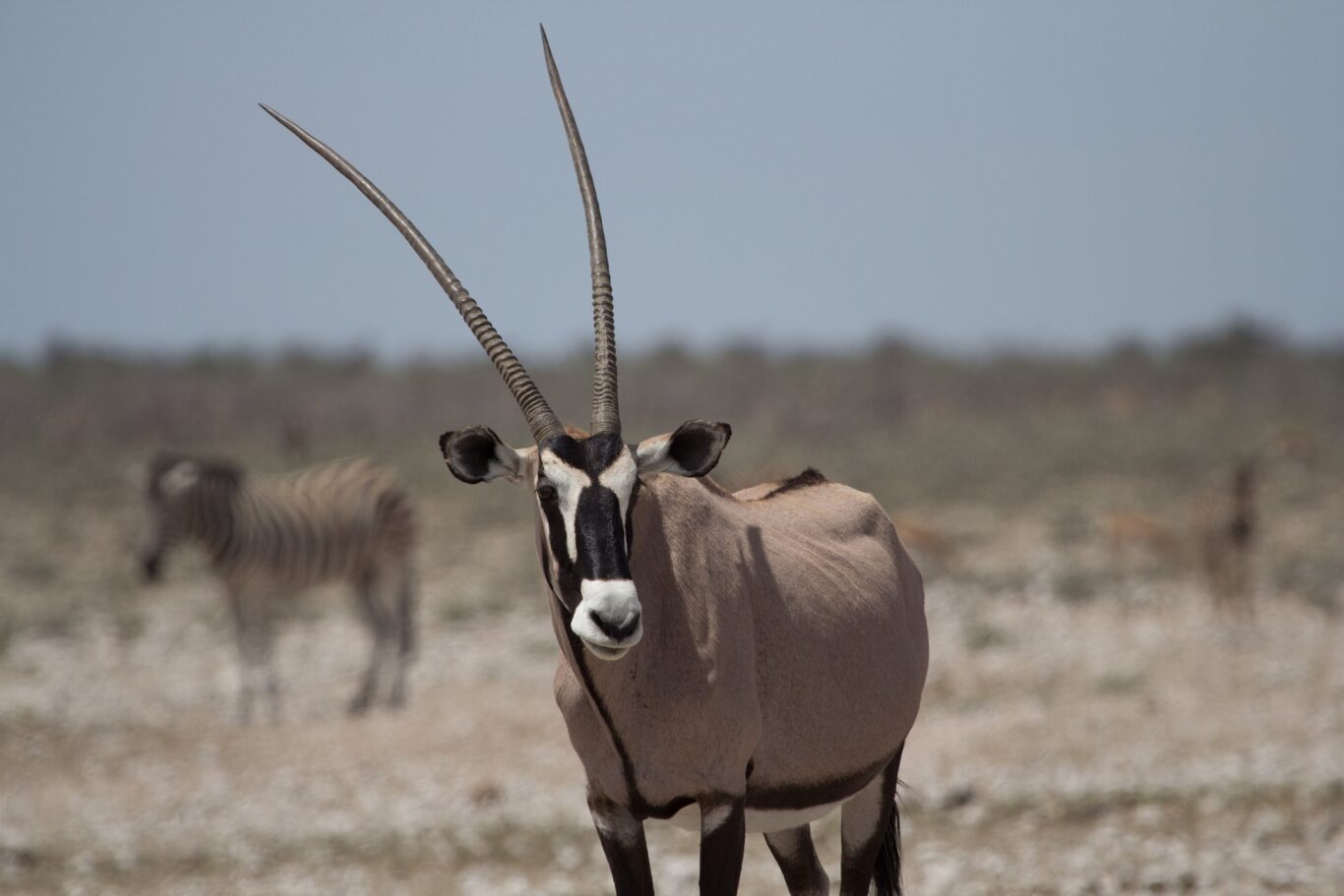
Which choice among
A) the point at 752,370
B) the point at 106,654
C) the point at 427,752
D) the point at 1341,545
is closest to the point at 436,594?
the point at 106,654

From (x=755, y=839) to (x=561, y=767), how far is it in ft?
5.76

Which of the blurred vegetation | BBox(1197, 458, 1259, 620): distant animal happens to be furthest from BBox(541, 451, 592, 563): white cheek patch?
BBox(1197, 458, 1259, 620): distant animal

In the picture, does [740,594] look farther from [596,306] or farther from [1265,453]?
[1265,453]

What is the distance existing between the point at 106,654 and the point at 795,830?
12.2 metres

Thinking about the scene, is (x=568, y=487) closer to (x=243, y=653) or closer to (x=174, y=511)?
(x=243, y=653)

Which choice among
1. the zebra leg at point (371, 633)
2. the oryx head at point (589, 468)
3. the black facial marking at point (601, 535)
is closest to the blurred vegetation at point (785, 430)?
the zebra leg at point (371, 633)

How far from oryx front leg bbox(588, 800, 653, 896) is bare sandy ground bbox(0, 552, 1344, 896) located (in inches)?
110

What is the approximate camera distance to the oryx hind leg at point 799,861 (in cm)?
529

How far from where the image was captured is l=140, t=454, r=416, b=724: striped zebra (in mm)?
14156

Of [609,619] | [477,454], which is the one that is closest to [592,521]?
[609,619]

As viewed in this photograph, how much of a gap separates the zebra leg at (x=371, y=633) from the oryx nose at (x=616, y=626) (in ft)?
32.5

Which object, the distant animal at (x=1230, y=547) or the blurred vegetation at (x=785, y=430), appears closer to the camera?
the distant animal at (x=1230, y=547)

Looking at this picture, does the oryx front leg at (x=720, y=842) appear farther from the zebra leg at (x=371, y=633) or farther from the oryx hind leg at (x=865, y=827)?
the zebra leg at (x=371, y=633)

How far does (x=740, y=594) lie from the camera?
4.46m
